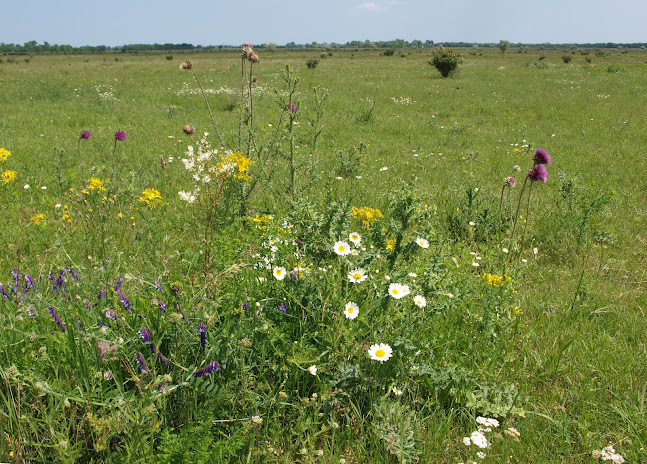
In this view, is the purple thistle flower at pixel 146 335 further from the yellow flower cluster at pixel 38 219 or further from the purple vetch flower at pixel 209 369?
the yellow flower cluster at pixel 38 219

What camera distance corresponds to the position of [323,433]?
1.72 metres

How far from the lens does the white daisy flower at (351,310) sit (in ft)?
5.79

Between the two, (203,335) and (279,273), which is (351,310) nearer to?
(279,273)

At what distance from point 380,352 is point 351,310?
0.71 feet

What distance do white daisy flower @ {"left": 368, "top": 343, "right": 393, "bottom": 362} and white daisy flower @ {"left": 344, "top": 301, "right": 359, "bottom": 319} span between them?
163 millimetres

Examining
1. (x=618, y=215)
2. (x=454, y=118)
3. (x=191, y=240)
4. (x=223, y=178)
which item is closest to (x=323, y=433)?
(x=223, y=178)

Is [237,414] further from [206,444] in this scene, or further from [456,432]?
[456,432]

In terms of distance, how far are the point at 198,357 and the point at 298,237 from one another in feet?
3.28

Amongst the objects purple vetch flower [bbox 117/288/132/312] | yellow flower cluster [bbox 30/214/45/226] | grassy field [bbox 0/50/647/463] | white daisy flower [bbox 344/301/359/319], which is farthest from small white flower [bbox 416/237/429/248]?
yellow flower cluster [bbox 30/214/45/226]

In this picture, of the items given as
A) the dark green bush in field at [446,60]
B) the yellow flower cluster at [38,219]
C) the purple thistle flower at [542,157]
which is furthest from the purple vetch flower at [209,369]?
the dark green bush in field at [446,60]

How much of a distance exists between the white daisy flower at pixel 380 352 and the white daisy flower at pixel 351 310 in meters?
0.16

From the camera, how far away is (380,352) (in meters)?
1.75

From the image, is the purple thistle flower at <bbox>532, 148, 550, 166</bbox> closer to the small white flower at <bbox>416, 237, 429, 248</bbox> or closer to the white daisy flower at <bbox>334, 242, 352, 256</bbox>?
the small white flower at <bbox>416, 237, 429, 248</bbox>

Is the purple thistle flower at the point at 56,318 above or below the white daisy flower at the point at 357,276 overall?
below
